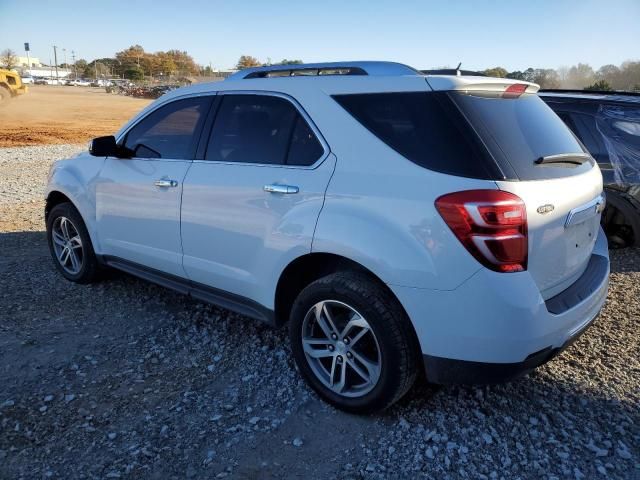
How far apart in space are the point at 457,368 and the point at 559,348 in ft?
1.72

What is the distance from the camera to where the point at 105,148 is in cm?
424

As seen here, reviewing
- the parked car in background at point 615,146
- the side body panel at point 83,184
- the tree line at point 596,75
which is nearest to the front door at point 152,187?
the side body panel at point 83,184

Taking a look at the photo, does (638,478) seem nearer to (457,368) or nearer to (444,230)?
(457,368)

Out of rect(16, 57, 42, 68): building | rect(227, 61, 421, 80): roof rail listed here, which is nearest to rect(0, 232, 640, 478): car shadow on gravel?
rect(227, 61, 421, 80): roof rail

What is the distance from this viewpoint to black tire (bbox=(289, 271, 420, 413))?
2723mm

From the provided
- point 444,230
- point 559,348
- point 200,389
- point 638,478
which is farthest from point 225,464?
point 638,478

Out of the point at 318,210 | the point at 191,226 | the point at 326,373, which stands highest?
the point at 318,210

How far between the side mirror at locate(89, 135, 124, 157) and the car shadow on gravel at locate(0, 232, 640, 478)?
1.29m

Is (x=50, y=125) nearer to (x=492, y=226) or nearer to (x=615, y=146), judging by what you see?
(x=615, y=146)

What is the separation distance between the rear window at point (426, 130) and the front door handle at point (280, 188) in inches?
20.0

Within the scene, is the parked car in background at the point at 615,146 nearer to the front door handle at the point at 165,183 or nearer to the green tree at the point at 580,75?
the front door handle at the point at 165,183

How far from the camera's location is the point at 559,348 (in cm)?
269

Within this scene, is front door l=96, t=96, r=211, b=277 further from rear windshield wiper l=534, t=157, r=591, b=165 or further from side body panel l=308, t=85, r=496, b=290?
rear windshield wiper l=534, t=157, r=591, b=165

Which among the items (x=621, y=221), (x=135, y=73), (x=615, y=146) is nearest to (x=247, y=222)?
(x=615, y=146)
